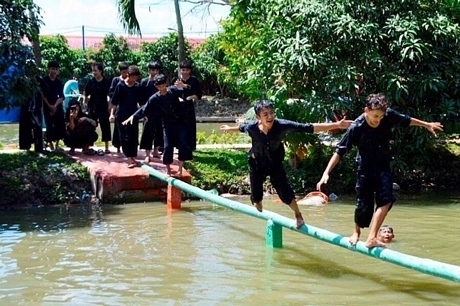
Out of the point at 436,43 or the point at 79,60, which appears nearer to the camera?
the point at 436,43

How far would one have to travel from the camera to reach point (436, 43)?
11.6 meters

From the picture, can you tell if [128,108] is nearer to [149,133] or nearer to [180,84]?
[149,133]

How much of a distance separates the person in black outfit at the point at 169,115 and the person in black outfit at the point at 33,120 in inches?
72.9

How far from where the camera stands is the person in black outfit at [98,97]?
487 inches

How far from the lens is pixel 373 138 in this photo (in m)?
6.45

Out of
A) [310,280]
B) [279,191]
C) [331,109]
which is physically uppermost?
[331,109]

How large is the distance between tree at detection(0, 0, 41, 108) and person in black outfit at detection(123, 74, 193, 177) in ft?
5.78

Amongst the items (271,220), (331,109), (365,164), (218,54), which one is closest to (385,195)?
(365,164)

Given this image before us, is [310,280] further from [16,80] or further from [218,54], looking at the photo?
[218,54]

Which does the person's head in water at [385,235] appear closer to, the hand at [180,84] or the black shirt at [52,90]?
the hand at [180,84]

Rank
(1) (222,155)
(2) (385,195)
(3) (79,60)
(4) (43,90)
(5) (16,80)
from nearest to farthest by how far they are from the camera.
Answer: (2) (385,195), (5) (16,80), (4) (43,90), (1) (222,155), (3) (79,60)

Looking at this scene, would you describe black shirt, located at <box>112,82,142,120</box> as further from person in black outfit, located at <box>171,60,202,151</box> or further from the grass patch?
the grass patch

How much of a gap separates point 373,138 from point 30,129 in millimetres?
7467

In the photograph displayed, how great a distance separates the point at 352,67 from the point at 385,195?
529 cm
